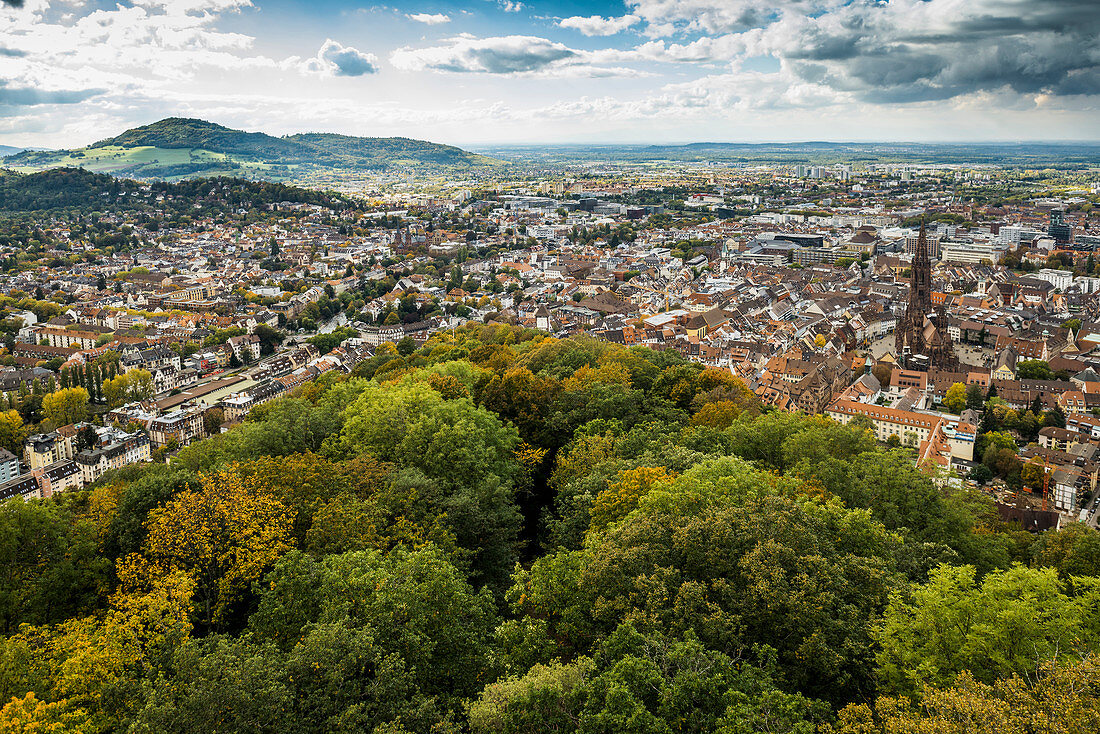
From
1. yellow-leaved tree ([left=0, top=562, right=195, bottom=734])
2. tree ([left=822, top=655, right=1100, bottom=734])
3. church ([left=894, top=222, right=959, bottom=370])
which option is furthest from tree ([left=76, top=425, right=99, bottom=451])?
church ([left=894, top=222, right=959, bottom=370])

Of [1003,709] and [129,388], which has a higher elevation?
[1003,709]

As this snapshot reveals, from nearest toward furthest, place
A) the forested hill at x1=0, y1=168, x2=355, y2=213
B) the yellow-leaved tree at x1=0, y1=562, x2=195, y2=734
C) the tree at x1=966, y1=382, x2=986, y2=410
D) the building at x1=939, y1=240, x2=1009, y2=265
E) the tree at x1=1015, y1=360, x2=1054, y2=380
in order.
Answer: the yellow-leaved tree at x1=0, y1=562, x2=195, y2=734 → the tree at x1=966, y1=382, x2=986, y2=410 → the tree at x1=1015, y1=360, x2=1054, y2=380 → the building at x1=939, y1=240, x2=1009, y2=265 → the forested hill at x1=0, y1=168, x2=355, y2=213

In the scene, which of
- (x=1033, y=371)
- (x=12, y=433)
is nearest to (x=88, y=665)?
(x=12, y=433)

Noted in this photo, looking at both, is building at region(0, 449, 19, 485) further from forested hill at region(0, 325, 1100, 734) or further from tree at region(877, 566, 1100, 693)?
tree at region(877, 566, 1100, 693)

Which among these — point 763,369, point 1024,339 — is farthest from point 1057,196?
point 763,369

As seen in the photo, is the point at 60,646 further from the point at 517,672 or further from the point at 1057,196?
the point at 1057,196

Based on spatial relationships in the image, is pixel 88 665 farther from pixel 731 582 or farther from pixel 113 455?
pixel 113 455
